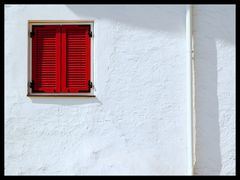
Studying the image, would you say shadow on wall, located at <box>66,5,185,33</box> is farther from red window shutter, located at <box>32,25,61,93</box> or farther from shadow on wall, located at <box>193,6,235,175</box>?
red window shutter, located at <box>32,25,61,93</box>

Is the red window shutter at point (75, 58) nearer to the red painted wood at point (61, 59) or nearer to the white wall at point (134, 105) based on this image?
the red painted wood at point (61, 59)

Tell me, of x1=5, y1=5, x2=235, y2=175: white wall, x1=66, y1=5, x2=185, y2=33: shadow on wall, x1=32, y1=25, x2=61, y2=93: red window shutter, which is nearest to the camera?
x1=5, y1=5, x2=235, y2=175: white wall

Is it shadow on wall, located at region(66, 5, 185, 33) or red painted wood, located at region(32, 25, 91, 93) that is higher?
shadow on wall, located at region(66, 5, 185, 33)

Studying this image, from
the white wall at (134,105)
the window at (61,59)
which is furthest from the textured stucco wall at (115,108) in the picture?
the window at (61,59)

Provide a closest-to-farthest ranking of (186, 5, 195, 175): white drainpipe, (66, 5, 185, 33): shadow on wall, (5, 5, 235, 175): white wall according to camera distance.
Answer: (186, 5, 195, 175): white drainpipe < (5, 5, 235, 175): white wall < (66, 5, 185, 33): shadow on wall

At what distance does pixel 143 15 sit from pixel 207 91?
155 centimetres

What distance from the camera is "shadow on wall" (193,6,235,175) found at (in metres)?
5.17

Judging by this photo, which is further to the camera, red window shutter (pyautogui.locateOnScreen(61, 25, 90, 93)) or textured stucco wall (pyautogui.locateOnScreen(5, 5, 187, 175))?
red window shutter (pyautogui.locateOnScreen(61, 25, 90, 93))

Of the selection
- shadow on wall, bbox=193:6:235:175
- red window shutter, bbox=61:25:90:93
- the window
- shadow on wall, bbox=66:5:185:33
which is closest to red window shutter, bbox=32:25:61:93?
the window

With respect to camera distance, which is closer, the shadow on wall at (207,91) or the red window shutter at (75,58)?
the shadow on wall at (207,91)

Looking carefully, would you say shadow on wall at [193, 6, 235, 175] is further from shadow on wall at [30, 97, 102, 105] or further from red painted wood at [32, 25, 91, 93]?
red painted wood at [32, 25, 91, 93]

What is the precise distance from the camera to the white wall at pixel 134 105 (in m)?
5.19

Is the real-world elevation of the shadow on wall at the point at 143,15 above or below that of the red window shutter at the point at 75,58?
above
